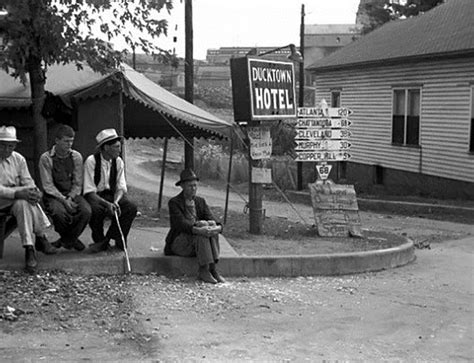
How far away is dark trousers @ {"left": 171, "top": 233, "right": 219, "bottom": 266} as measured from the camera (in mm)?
8836

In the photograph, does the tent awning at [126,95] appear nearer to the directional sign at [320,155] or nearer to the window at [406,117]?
the directional sign at [320,155]

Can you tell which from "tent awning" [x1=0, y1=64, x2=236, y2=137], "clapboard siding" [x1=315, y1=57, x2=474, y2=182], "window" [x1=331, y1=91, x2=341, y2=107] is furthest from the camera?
"window" [x1=331, y1=91, x2=341, y2=107]

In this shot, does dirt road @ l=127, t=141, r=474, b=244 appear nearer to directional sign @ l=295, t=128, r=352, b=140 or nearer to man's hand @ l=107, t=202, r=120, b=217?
directional sign @ l=295, t=128, r=352, b=140

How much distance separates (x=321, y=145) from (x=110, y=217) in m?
5.43

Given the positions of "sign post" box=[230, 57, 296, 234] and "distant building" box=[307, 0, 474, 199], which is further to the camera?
"distant building" box=[307, 0, 474, 199]

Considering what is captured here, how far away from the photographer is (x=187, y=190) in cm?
905

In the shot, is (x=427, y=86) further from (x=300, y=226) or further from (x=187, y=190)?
(x=187, y=190)

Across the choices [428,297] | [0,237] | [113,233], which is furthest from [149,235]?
[428,297]

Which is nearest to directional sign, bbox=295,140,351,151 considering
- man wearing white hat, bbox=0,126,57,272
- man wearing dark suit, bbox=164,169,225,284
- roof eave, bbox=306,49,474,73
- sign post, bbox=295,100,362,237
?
sign post, bbox=295,100,362,237

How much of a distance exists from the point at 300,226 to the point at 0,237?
22.8ft

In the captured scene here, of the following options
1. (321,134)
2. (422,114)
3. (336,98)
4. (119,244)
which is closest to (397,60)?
(422,114)

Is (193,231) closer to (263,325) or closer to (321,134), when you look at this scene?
(263,325)

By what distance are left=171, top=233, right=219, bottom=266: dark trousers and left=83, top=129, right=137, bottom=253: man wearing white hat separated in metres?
0.62

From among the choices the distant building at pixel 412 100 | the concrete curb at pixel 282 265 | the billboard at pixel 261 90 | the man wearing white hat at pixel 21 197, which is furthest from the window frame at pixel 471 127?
the man wearing white hat at pixel 21 197
